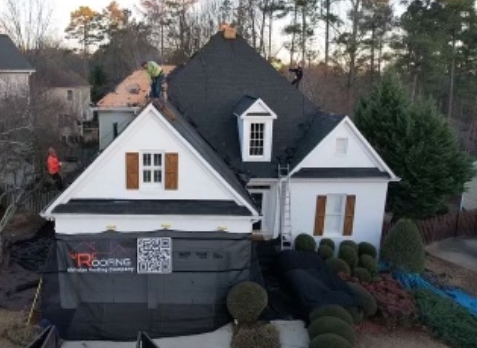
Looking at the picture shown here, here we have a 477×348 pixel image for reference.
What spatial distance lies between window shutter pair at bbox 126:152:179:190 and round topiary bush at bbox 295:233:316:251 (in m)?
6.58

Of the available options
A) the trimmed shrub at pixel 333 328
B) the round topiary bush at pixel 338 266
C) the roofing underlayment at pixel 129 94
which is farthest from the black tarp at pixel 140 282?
the roofing underlayment at pixel 129 94

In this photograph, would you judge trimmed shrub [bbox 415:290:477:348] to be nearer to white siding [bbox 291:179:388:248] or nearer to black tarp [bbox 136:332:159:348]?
white siding [bbox 291:179:388:248]

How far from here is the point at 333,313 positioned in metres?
14.5

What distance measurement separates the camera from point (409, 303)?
16.1 metres

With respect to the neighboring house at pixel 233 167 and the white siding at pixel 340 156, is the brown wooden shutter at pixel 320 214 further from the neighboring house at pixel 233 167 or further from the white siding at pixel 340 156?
the white siding at pixel 340 156

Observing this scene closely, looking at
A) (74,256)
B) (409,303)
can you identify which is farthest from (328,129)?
(74,256)

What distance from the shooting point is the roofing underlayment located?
2848cm

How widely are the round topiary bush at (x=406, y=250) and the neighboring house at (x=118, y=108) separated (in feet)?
49.3

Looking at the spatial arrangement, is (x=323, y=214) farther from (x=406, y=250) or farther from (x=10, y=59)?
(x=10, y=59)

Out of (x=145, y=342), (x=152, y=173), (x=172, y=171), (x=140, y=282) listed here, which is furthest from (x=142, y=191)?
(x=145, y=342)

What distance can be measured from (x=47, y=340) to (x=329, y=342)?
7162 millimetres

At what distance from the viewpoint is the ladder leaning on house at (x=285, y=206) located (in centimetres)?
1962

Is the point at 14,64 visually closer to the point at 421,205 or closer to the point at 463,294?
the point at 421,205

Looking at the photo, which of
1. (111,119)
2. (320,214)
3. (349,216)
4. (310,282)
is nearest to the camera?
(310,282)
